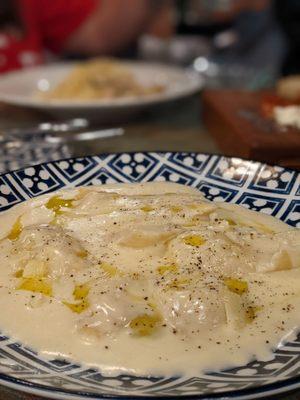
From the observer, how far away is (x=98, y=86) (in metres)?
2.71

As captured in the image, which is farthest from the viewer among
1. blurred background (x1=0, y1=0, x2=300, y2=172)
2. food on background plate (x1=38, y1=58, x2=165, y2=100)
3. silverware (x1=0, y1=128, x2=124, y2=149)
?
food on background plate (x1=38, y1=58, x2=165, y2=100)

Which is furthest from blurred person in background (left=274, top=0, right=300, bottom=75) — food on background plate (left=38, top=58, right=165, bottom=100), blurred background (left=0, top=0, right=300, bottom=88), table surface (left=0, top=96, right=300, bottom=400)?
food on background plate (left=38, top=58, right=165, bottom=100)

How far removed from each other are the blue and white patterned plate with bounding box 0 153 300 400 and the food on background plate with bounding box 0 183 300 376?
0.03m

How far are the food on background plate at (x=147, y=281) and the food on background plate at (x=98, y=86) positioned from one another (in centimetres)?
132

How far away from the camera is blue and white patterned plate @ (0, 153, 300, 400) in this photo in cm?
77

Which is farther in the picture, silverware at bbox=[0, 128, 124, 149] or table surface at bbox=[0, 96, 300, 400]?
table surface at bbox=[0, 96, 300, 400]

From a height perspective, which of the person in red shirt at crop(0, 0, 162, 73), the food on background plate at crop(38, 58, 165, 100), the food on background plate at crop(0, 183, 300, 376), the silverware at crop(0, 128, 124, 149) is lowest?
the food on background plate at crop(0, 183, 300, 376)

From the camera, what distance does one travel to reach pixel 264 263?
117 centimetres

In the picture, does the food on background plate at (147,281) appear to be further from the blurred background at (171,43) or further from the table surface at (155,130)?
the blurred background at (171,43)

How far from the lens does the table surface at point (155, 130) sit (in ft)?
7.36

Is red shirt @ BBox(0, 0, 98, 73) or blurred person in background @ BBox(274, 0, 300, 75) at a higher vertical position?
red shirt @ BBox(0, 0, 98, 73)

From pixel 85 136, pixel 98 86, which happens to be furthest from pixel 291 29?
pixel 85 136

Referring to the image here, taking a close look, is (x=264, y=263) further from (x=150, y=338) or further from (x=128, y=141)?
(x=128, y=141)

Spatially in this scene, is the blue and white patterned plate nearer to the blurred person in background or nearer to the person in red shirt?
the blurred person in background
